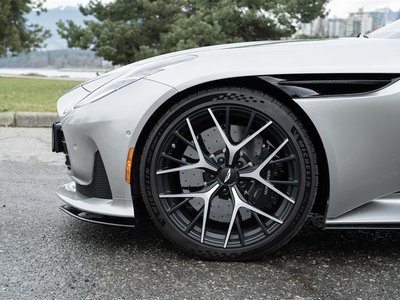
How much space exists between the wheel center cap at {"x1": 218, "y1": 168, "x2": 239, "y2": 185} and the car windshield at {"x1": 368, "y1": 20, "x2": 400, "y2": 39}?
1081 millimetres

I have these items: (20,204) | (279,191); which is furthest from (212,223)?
Result: (20,204)

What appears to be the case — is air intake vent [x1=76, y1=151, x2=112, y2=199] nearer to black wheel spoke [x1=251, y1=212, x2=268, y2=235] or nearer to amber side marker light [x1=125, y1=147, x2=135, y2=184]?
amber side marker light [x1=125, y1=147, x2=135, y2=184]

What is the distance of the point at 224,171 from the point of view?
215 cm

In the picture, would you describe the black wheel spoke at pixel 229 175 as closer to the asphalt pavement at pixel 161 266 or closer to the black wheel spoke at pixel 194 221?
the black wheel spoke at pixel 194 221

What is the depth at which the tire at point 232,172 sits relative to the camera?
2129 mm

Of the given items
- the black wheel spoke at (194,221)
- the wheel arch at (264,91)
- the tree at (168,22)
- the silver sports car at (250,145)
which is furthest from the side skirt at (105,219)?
the tree at (168,22)

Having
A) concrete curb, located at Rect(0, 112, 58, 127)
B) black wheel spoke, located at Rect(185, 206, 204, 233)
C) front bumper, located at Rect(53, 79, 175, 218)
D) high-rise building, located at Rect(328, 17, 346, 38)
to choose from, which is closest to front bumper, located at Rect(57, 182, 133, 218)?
front bumper, located at Rect(53, 79, 175, 218)

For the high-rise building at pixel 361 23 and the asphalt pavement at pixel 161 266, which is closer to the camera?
the asphalt pavement at pixel 161 266

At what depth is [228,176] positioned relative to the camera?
7.03ft

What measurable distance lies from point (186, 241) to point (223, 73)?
0.72 m

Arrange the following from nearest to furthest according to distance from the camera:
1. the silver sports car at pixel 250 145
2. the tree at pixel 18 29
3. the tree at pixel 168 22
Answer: the silver sports car at pixel 250 145 < the tree at pixel 168 22 < the tree at pixel 18 29

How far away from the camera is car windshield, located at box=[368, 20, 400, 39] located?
8.26 ft

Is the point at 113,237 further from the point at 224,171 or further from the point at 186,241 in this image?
the point at 224,171

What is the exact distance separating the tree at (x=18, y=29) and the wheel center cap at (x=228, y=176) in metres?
27.8
